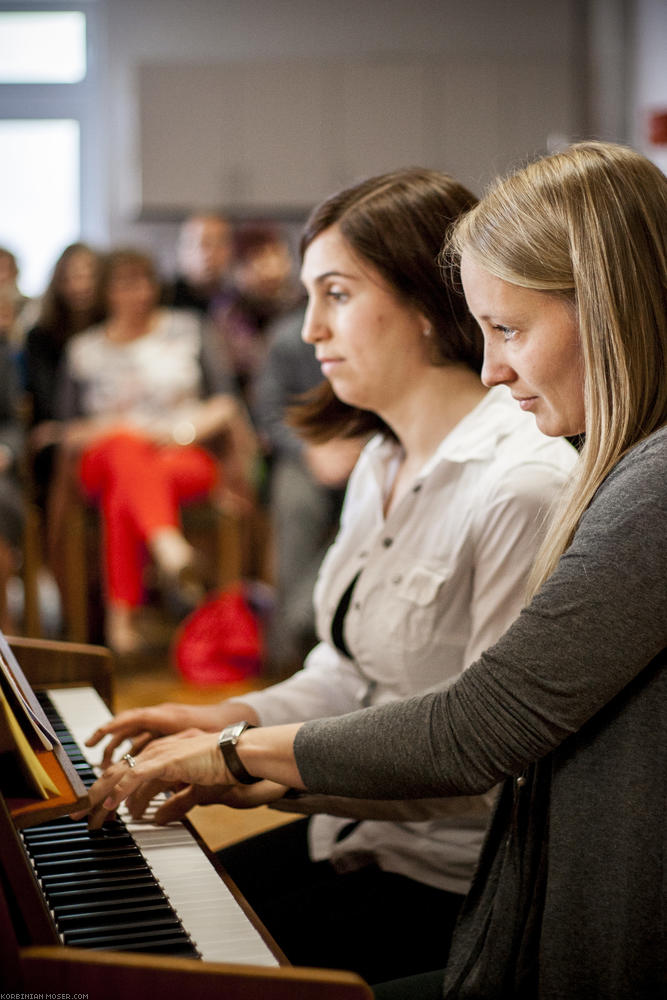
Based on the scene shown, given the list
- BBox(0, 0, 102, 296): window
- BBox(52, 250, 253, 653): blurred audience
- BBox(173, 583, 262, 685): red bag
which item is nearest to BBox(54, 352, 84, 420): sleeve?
BBox(52, 250, 253, 653): blurred audience

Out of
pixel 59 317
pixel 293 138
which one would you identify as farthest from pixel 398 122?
pixel 59 317

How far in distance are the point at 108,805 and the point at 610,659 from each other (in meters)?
0.50

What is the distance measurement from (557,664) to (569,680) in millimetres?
15

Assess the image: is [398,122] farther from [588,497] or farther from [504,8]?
[588,497]

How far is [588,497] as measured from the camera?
0.97 metres

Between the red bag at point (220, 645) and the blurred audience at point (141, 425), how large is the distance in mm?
137

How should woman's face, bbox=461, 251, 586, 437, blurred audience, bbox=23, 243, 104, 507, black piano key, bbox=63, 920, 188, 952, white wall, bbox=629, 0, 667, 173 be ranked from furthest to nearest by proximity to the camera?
white wall, bbox=629, 0, 667, 173, blurred audience, bbox=23, 243, 104, 507, woman's face, bbox=461, 251, 586, 437, black piano key, bbox=63, 920, 188, 952

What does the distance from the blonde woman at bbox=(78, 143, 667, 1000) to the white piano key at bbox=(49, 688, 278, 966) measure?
4.0 inches

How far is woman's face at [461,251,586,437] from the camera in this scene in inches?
38.7

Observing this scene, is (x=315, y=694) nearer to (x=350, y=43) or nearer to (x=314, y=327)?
(x=314, y=327)

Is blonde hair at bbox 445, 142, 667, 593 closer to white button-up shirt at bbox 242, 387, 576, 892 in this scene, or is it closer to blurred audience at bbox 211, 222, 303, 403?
white button-up shirt at bbox 242, 387, 576, 892

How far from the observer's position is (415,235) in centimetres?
136

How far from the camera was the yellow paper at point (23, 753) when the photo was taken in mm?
826

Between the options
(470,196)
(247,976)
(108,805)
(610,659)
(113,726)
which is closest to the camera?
(247,976)
